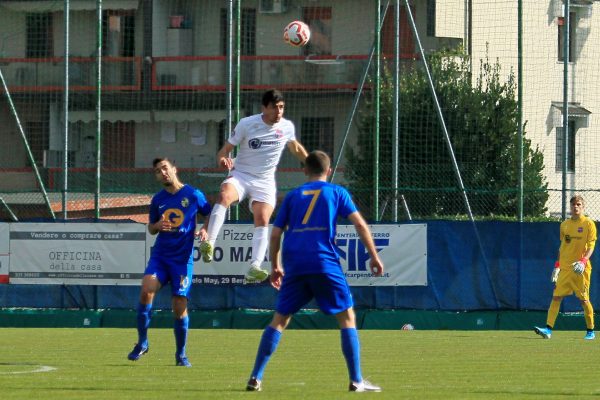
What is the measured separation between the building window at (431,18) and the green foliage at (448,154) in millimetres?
3359

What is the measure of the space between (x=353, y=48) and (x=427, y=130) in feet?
30.4

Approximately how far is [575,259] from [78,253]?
366 inches

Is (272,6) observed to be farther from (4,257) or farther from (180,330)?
(180,330)

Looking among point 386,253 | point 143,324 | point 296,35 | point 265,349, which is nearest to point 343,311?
point 265,349

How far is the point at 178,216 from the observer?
14.0 m

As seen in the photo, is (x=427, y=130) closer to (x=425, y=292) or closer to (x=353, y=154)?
(x=353, y=154)

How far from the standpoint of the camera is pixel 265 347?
33.8 ft

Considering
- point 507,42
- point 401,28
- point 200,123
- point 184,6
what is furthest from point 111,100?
point 507,42

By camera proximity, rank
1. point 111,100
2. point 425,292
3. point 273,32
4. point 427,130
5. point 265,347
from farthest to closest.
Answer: point 273,32
point 111,100
point 427,130
point 425,292
point 265,347

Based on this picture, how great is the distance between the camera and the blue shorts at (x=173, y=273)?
1394 centimetres

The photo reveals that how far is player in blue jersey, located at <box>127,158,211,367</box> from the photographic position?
45.7 feet

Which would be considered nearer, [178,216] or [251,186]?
[178,216]

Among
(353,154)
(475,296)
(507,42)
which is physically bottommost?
(475,296)

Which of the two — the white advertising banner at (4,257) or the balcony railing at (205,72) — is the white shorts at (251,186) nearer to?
the white advertising banner at (4,257)
